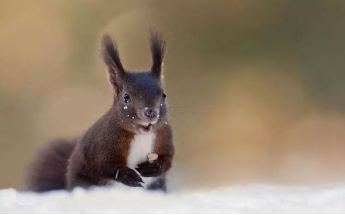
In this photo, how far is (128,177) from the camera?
6.27 feet

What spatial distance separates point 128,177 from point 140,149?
13 cm

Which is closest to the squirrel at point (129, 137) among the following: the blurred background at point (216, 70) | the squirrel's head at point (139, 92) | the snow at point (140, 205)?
the squirrel's head at point (139, 92)

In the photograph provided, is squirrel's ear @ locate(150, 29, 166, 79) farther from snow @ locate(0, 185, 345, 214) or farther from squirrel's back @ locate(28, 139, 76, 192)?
snow @ locate(0, 185, 345, 214)

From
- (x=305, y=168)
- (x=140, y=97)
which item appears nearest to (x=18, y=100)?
(x=305, y=168)

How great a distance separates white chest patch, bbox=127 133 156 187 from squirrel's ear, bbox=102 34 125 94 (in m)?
0.21

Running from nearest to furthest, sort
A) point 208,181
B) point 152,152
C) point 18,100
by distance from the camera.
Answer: point 152,152 → point 208,181 → point 18,100

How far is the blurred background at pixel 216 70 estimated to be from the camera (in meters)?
4.36

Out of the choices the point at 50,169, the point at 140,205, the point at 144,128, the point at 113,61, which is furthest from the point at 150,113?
the point at 140,205

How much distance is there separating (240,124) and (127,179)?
124 inches

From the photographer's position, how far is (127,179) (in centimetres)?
191

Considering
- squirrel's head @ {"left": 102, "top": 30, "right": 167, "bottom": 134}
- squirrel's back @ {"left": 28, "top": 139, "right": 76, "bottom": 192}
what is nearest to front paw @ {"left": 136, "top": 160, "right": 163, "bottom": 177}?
squirrel's head @ {"left": 102, "top": 30, "right": 167, "bottom": 134}

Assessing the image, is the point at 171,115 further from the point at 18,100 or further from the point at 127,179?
the point at 18,100

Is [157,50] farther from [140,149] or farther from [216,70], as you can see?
[216,70]

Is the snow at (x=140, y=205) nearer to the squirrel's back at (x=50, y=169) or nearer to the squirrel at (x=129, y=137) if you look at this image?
the squirrel at (x=129, y=137)
